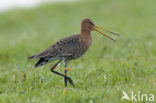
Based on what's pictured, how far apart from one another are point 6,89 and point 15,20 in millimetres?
9895

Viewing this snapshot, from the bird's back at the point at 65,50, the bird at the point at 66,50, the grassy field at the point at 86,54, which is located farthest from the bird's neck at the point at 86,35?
the grassy field at the point at 86,54

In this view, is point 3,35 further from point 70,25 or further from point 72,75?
point 72,75

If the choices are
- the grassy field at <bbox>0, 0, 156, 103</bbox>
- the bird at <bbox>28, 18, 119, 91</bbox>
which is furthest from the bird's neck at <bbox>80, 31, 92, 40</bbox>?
the grassy field at <bbox>0, 0, 156, 103</bbox>

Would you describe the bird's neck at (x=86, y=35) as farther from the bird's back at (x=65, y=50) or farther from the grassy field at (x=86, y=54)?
the grassy field at (x=86, y=54)

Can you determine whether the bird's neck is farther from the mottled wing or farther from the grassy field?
the grassy field

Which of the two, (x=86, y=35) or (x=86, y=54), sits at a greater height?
(x=86, y=35)

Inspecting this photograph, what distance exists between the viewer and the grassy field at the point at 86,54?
20.9 feet

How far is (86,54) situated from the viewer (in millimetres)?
10492

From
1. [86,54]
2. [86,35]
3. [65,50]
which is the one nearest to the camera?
[65,50]

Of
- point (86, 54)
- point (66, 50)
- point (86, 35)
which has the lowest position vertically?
point (86, 54)

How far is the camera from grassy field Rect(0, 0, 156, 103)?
6.38m

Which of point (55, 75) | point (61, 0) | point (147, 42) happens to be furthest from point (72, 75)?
point (61, 0)

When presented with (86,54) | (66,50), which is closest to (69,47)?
(66,50)

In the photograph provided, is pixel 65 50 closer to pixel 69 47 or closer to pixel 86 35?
pixel 69 47
